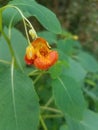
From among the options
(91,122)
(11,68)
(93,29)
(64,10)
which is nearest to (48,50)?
(11,68)

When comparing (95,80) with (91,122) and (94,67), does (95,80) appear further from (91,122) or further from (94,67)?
(91,122)

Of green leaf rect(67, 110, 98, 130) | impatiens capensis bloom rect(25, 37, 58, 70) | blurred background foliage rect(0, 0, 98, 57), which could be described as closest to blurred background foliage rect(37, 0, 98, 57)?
blurred background foliage rect(0, 0, 98, 57)

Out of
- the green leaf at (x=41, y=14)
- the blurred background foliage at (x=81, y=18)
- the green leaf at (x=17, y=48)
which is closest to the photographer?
the green leaf at (x=41, y=14)

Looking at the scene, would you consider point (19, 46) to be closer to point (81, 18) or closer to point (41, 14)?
point (41, 14)

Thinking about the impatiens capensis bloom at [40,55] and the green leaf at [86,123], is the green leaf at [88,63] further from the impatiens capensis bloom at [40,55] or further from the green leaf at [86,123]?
the impatiens capensis bloom at [40,55]

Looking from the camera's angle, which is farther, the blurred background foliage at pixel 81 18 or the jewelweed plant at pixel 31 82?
the blurred background foliage at pixel 81 18

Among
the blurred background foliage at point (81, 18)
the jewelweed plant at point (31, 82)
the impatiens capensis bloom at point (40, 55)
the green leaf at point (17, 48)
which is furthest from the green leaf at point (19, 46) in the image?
the blurred background foliage at point (81, 18)
